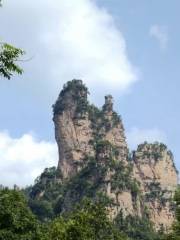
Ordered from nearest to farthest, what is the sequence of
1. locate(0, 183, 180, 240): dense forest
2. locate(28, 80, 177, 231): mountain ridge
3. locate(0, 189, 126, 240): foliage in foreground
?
locate(0, 183, 180, 240): dense forest
locate(0, 189, 126, 240): foliage in foreground
locate(28, 80, 177, 231): mountain ridge

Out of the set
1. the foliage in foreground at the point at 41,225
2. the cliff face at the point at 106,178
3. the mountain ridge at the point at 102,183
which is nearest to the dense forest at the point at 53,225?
the foliage in foreground at the point at 41,225

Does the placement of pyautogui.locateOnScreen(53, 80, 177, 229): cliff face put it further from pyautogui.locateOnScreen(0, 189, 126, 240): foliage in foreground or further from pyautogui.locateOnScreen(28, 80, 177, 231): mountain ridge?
pyautogui.locateOnScreen(0, 189, 126, 240): foliage in foreground

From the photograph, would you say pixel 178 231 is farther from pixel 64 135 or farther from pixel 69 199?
pixel 64 135

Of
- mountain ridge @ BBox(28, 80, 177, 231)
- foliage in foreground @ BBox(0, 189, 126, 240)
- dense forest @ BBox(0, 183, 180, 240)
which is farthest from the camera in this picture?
mountain ridge @ BBox(28, 80, 177, 231)

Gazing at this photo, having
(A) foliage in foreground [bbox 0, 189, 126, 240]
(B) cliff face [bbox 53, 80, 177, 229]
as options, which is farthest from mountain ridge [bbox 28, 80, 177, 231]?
(A) foliage in foreground [bbox 0, 189, 126, 240]

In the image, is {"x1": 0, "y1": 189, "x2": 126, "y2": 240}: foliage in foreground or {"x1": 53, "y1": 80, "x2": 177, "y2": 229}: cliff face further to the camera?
{"x1": 53, "y1": 80, "x2": 177, "y2": 229}: cliff face

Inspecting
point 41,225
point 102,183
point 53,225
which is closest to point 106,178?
point 102,183

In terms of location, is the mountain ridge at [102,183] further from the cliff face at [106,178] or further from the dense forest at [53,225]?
the dense forest at [53,225]

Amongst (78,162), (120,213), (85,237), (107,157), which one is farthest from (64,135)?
(85,237)

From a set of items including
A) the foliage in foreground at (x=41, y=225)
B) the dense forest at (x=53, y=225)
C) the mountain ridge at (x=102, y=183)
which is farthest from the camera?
the mountain ridge at (x=102, y=183)

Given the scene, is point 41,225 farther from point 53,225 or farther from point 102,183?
point 102,183

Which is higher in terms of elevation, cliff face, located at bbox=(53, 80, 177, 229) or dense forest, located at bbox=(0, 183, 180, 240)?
cliff face, located at bbox=(53, 80, 177, 229)

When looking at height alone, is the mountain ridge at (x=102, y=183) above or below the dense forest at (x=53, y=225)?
above

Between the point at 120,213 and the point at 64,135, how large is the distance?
141 feet
